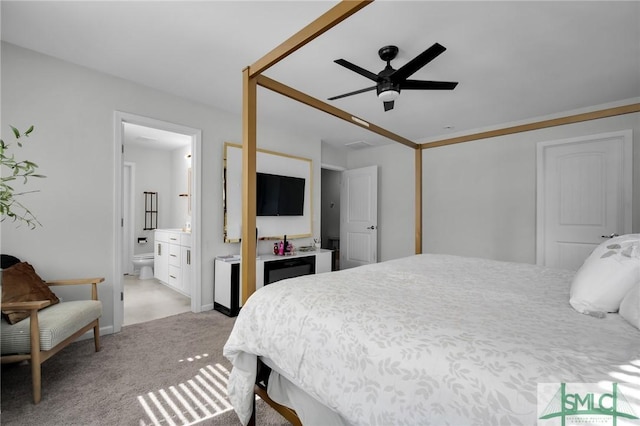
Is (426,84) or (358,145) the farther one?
(358,145)

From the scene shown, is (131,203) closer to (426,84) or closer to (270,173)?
(270,173)

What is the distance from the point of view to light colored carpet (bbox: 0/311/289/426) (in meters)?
1.57

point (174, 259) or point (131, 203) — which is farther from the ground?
point (131, 203)

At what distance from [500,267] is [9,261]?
3.58 metres

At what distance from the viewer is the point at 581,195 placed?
337cm

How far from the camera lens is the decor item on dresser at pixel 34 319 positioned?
66.0 inches

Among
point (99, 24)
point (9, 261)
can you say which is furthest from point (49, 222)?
point (99, 24)

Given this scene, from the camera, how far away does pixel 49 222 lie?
94.9 inches

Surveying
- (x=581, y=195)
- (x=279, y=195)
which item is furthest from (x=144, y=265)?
(x=581, y=195)

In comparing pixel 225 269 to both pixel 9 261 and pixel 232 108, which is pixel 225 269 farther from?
pixel 232 108

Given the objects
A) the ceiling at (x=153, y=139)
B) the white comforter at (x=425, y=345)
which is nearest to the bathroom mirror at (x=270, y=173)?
the ceiling at (x=153, y=139)

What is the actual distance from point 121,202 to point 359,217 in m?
3.73

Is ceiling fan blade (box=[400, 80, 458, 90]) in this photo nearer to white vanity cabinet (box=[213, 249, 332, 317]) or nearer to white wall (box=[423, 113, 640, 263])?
white wall (box=[423, 113, 640, 263])

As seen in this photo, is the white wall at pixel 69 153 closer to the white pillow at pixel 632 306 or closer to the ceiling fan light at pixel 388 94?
the ceiling fan light at pixel 388 94
